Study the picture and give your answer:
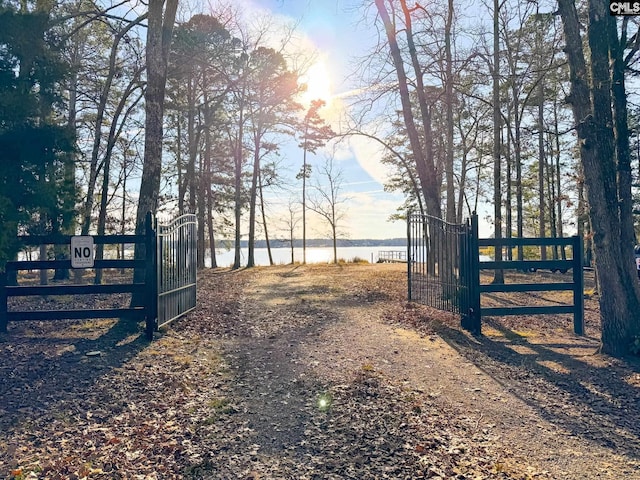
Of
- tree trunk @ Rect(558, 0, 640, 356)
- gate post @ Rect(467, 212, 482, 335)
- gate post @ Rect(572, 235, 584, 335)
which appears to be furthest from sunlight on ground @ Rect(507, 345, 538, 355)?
gate post @ Rect(572, 235, 584, 335)

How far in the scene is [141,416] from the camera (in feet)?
12.9

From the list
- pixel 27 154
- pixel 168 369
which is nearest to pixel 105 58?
pixel 27 154

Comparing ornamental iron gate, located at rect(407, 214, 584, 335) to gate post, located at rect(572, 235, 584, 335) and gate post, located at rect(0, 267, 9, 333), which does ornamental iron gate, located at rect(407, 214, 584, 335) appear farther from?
gate post, located at rect(0, 267, 9, 333)

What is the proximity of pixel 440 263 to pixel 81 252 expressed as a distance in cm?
643

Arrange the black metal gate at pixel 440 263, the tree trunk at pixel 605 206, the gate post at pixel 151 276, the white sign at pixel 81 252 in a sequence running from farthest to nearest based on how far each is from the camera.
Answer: the black metal gate at pixel 440 263 → the gate post at pixel 151 276 → the white sign at pixel 81 252 → the tree trunk at pixel 605 206

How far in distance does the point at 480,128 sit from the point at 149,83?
1559 cm

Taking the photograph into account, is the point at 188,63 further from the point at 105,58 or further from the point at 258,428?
the point at 258,428

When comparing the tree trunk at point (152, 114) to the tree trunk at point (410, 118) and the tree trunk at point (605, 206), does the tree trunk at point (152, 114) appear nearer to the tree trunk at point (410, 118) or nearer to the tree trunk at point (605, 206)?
the tree trunk at point (410, 118)

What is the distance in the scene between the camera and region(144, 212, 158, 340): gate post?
6.37 m

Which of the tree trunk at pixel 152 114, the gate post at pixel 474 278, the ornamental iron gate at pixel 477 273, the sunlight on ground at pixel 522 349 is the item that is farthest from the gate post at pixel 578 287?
the tree trunk at pixel 152 114

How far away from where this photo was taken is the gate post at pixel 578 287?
7.29m

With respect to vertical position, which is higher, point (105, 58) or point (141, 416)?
point (105, 58)

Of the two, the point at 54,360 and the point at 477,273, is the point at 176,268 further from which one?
the point at 477,273

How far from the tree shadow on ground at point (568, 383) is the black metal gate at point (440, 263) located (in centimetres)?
93
